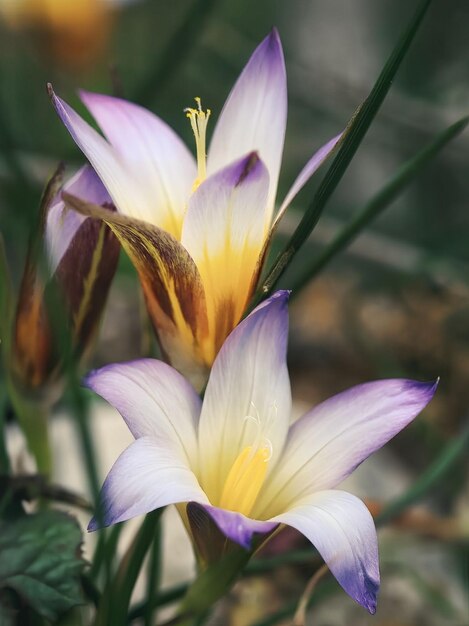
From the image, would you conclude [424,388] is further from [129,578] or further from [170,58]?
[170,58]

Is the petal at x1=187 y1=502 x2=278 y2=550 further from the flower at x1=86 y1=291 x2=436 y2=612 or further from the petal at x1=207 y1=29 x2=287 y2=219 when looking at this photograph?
the petal at x1=207 y1=29 x2=287 y2=219

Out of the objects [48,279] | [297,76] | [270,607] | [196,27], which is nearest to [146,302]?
[48,279]

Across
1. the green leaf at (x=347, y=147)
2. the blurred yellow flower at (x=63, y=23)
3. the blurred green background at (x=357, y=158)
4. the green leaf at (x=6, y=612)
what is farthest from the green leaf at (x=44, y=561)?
the blurred yellow flower at (x=63, y=23)

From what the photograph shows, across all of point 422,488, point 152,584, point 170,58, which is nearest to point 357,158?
point 170,58

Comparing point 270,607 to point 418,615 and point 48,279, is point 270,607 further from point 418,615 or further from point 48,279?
point 48,279

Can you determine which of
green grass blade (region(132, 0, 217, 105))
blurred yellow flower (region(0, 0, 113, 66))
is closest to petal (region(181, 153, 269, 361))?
green grass blade (region(132, 0, 217, 105))

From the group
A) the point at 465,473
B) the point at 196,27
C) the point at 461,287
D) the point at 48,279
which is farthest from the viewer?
the point at 461,287

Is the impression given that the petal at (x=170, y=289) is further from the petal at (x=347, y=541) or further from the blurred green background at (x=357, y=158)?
the blurred green background at (x=357, y=158)

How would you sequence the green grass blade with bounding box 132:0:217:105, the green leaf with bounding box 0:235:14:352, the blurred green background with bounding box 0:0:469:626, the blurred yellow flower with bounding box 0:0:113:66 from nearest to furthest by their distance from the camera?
the green leaf with bounding box 0:235:14:352, the green grass blade with bounding box 132:0:217:105, the blurred green background with bounding box 0:0:469:626, the blurred yellow flower with bounding box 0:0:113:66

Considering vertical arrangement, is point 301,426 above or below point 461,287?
above
